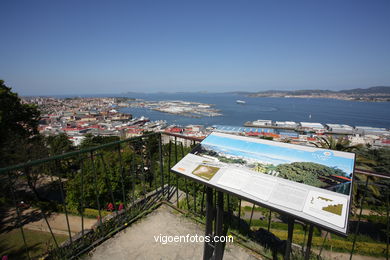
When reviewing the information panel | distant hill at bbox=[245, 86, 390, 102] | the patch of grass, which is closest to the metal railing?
the patch of grass

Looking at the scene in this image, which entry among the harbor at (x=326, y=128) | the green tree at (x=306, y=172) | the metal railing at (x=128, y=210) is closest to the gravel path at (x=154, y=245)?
the metal railing at (x=128, y=210)

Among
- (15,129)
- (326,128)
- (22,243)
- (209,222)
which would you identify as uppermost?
(209,222)

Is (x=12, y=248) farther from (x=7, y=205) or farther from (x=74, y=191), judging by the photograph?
(x=7, y=205)

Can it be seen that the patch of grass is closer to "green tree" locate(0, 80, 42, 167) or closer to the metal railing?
the metal railing

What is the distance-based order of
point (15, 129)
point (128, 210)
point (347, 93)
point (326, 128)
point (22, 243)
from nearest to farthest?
point (128, 210), point (22, 243), point (15, 129), point (326, 128), point (347, 93)

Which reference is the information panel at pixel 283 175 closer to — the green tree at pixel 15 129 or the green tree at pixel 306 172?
the green tree at pixel 306 172

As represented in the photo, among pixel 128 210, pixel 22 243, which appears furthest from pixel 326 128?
pixel 22 243

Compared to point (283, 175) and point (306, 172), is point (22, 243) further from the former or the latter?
point (306, 172)
